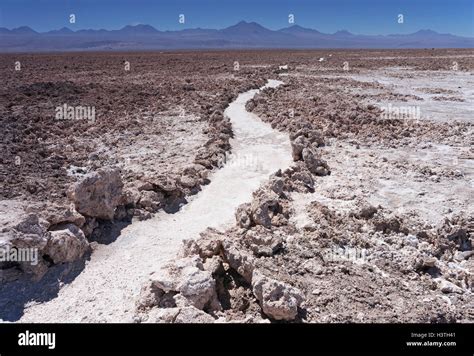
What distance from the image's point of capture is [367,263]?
20.4ft

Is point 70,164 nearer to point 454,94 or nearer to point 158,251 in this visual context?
point 158,251

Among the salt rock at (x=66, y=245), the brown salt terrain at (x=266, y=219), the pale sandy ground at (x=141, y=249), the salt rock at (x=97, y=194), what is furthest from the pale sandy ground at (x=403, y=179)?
the salt rock at (x=66, y=245)

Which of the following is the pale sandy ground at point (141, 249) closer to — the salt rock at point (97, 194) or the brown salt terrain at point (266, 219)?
the brown salt terrain at point (266, 219)

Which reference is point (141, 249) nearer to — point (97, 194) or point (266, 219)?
point (97, 194)

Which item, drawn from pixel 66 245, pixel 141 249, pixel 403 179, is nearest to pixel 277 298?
pixel 141 249

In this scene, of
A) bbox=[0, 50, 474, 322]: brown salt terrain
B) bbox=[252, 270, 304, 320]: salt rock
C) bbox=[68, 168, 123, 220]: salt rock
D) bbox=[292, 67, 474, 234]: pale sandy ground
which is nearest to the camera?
bbox=[252, 270, 304, 320]: salt rock

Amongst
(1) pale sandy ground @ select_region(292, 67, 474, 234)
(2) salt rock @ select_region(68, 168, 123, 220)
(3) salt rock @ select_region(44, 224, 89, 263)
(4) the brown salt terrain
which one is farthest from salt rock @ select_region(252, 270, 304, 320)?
(2) salt rock @ select_region(68, 168, 123, 220)

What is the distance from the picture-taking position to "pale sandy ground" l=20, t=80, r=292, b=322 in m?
5.20

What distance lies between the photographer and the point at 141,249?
6594mm

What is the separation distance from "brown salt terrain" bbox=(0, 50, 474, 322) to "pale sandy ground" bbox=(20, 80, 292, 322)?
0.12 ft

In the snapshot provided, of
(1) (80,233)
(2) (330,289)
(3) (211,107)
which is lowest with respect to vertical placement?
(2) (330,289)

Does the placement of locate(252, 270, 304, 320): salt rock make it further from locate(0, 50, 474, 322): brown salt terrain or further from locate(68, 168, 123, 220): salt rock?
locate(68, 168, 123, 220): salt rock

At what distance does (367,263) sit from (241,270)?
6.57ft

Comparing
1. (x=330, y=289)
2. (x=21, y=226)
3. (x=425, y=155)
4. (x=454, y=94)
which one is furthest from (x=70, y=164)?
(x=454, y=94)
